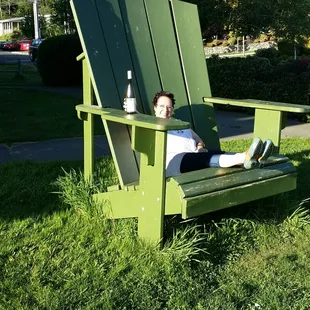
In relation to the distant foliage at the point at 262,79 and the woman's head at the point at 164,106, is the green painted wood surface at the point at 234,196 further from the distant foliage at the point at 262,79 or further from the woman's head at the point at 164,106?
the distant foliage at the point at 262,79

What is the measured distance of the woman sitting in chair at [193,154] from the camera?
2941mm

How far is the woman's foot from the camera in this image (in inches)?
112

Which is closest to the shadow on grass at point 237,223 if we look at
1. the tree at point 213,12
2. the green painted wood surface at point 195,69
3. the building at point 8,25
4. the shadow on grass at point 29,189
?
the green painted wood surface at point 195,69

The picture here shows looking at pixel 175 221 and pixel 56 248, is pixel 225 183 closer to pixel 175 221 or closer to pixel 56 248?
pixel 175 221

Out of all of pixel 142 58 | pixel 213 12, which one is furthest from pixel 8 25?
pixel 142 58

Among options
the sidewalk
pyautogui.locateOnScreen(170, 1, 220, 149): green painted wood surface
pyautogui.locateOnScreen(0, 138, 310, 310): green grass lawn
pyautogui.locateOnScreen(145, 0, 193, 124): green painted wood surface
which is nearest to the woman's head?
pyautogui.locateOnScreen(145, 0, 193, 124): green painted wood surface

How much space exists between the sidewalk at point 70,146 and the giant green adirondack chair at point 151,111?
6.27ft

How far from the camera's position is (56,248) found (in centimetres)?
294

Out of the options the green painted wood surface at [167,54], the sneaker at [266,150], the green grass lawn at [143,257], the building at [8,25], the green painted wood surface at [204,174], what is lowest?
the green grass lawn at [143,257]

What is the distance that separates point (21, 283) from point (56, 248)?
1.38ft

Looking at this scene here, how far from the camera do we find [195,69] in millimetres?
4062

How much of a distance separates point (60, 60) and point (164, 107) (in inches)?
444

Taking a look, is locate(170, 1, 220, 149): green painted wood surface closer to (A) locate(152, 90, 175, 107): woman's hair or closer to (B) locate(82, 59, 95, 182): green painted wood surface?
(A) locate(152, 90, 175, 107): woman's hair

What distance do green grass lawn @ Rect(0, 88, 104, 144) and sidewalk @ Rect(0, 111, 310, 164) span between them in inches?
Result: 13.7
